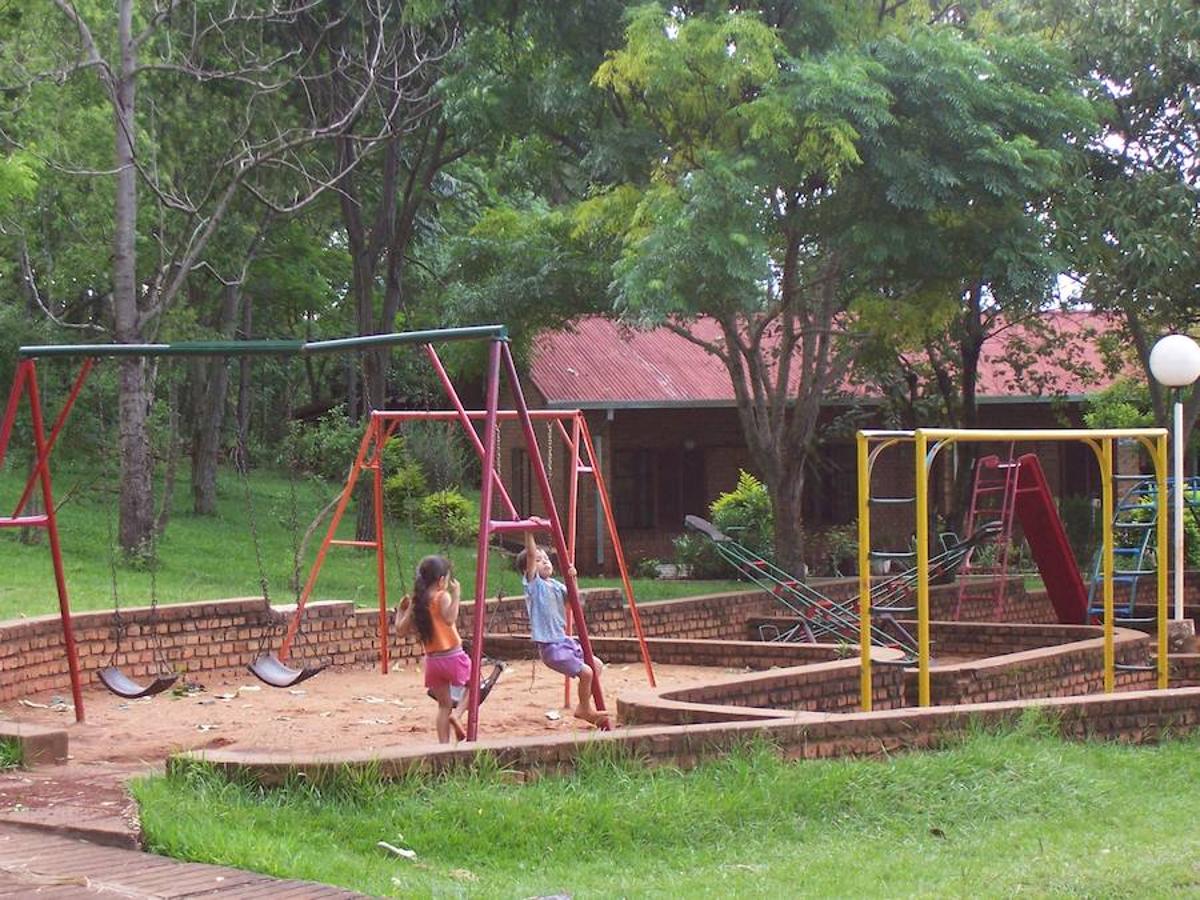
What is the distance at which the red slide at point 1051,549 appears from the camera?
55.7 feet

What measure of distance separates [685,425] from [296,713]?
54.9ft

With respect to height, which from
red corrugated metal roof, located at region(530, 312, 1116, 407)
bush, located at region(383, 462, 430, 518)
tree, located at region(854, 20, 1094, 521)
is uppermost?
tree, located at region(854, 20, 1094, 521)

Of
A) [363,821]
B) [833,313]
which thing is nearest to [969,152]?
[833,313]

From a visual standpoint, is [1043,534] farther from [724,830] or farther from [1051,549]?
[724,830]

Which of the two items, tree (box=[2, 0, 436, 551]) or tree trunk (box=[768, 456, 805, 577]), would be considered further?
tree trunk (box=[768, 456, 805, 577])

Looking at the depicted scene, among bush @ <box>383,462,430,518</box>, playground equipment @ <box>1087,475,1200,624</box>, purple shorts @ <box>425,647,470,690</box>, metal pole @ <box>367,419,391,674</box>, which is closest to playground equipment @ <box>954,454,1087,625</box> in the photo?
playground equipment @ <box>1087,475,1200,624</box>

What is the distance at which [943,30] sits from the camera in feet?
58.0

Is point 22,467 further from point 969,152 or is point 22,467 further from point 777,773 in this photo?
point 777,773

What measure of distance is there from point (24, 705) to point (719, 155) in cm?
874

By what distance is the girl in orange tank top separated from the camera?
9633 millimetres

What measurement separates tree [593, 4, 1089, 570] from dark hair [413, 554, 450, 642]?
23.1ft

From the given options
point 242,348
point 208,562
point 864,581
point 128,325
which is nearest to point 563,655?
point 864,581

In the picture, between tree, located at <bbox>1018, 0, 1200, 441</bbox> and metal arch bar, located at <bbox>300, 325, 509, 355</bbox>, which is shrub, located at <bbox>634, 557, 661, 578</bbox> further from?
metal arch bar, located at <bbox>300, 325, 509, 355</bbox>

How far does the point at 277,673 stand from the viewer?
11.2m
